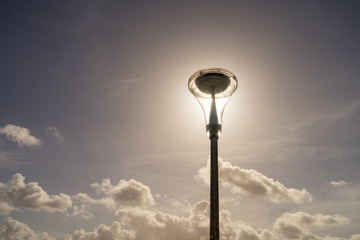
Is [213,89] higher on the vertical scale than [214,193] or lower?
higher

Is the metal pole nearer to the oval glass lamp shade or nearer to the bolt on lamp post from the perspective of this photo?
the bolt on lamp post

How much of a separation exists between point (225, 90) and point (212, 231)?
180 inches

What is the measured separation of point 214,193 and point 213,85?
3.82 m

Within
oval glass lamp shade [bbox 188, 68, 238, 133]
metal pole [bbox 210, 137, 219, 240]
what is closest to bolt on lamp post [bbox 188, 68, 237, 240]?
oval glass lamp shade [bbox 188, 68, 238, 133]

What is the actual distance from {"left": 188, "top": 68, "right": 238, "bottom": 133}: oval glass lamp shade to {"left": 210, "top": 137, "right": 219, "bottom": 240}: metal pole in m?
1.83

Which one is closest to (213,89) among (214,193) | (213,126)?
(213,126)

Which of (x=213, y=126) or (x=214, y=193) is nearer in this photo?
(x=214, y=193)

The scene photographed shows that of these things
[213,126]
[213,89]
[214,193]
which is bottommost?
[214,193]

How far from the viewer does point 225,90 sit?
9234 millimetres

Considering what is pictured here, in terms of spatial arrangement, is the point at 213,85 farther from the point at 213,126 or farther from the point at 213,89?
the point at 213,126

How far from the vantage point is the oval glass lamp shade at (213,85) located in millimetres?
9117

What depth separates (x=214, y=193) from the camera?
6871 millimetres

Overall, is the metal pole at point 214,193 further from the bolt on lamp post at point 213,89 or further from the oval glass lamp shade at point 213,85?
the oval glass lamp shade at point 213,85

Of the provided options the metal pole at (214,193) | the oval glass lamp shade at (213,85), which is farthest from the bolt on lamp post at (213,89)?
the metal pole at (214,193)
